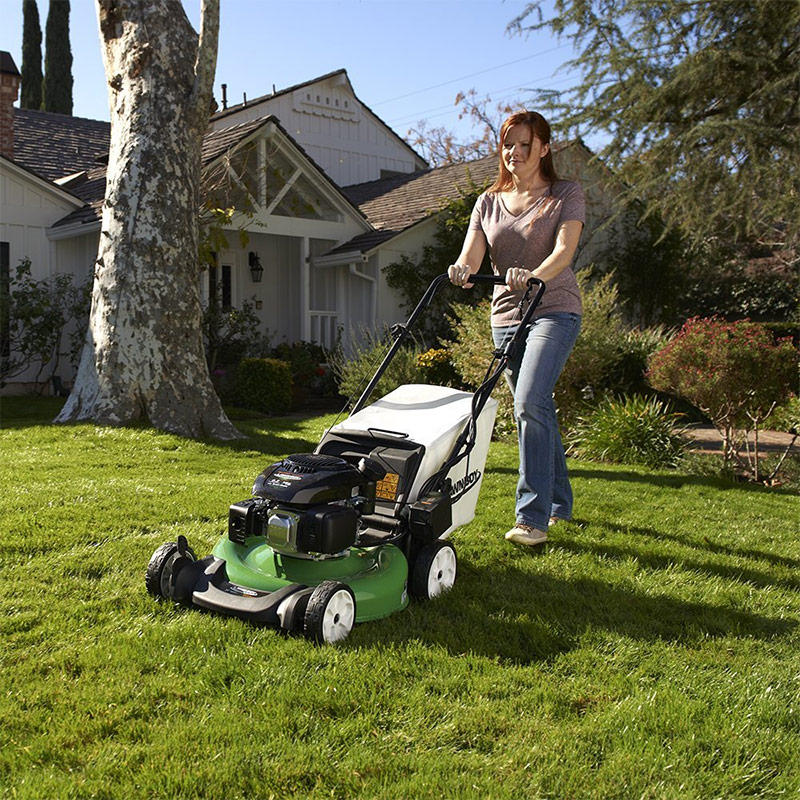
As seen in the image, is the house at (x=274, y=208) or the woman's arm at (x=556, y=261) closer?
the woman's arm at (x=556, y=261)

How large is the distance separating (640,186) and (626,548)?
6256 mm

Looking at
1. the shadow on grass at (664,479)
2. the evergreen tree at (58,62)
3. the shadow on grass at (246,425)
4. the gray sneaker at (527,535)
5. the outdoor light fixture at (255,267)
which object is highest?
the evergreen tree at (58,62)

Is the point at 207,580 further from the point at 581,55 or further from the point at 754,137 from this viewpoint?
the point at 581,55

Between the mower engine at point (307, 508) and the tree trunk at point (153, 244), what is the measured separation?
4922mm

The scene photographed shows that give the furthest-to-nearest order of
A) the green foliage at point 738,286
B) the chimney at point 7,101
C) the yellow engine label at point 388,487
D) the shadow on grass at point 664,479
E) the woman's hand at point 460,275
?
the green foliage at point 738,286 < the chimney at point 7,101 < the shadow on grass at point 664,479 < the woman's hand at point 460,275 < the yellow engine label at point 388,487

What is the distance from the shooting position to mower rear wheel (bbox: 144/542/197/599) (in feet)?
11.1

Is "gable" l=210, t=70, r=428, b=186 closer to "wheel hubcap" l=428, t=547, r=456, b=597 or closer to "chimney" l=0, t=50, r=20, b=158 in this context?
"chimney" l=0, t=50, r=20, b=158

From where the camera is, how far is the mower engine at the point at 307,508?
10.2 feet

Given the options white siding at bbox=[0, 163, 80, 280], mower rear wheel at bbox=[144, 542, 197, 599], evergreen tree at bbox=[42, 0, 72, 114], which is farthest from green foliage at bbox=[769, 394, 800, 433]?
evergreen tree at bbox=[42, 0, 72, 114]

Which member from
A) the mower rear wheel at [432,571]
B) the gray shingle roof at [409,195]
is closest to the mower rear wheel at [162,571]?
the mower rear wheel at [432,571]

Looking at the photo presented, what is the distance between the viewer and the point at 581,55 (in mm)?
9969

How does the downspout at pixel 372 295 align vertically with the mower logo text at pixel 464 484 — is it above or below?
above

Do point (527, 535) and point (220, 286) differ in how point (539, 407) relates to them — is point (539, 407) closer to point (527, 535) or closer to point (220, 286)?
point (527, 535)

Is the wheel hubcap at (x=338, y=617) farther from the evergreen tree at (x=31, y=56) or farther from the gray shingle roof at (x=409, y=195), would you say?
the evergreen tree at (x=31, y=56)
